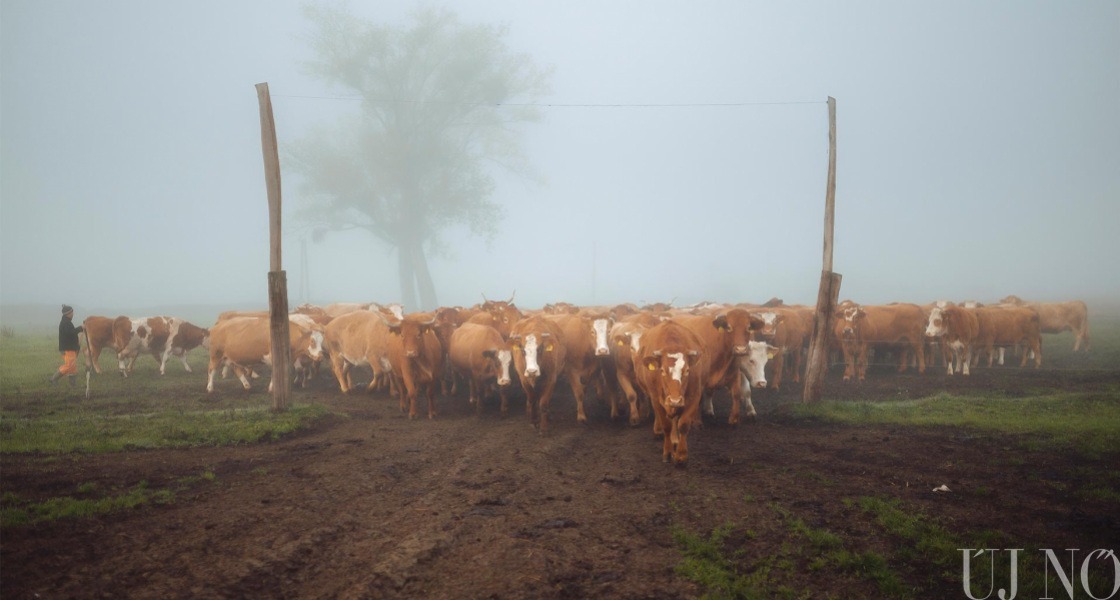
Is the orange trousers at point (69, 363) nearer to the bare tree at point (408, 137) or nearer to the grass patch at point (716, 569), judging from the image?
the grass patch at point (716, 569)

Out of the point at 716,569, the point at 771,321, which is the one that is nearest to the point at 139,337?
the point at 771,321

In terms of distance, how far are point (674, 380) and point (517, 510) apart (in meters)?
2.82

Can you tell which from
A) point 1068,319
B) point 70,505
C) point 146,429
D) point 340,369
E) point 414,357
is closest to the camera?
point 70,505

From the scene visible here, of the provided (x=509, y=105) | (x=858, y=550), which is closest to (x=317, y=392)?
(x=858, y=550)

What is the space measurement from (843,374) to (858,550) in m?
13.2

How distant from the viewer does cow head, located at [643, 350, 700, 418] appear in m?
8.73

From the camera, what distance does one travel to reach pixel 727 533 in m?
6.43

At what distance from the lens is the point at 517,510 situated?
7320 millimetres

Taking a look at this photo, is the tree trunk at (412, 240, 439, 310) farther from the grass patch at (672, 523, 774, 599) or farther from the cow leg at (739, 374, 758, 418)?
the grass patch at (672, 523, 774, 599)

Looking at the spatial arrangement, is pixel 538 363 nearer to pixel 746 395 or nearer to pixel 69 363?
pixel 746 395

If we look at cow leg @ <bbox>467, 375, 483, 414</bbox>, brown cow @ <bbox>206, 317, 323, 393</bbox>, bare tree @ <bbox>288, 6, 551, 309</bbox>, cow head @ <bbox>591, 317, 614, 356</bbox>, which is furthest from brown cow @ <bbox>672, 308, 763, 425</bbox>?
bare tree @ <bbox>288, 6, 551, 309</bbox>

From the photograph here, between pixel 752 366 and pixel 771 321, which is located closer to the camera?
pixel 752 366

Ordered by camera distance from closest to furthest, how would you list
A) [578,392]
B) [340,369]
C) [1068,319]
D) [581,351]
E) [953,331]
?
[578,392], [581,351], [340,369], [953,331], [1068,319]

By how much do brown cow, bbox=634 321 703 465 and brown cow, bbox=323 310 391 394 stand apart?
312 inches
